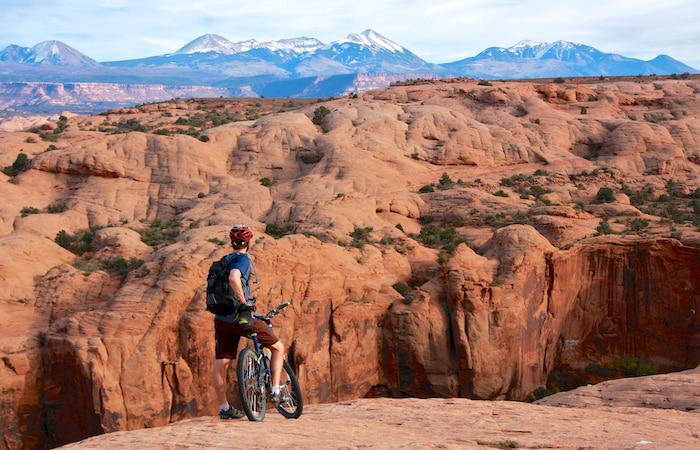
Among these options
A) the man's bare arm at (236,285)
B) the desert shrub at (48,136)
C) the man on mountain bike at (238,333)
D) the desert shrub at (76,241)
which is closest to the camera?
the man's bare arm at (236,285)

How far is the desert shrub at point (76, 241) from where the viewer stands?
3133cm

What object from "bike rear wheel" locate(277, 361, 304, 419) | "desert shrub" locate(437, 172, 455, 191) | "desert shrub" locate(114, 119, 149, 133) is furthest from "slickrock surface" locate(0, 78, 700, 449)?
"bike rear wheel" locate(277, 361, 304, 419)

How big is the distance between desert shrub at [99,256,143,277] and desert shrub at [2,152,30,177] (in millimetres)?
14543

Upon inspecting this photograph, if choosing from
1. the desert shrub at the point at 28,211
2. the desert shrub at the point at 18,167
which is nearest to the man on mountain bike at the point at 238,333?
the desert shrub at the point at 28,211

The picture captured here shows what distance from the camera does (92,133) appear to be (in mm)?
51719

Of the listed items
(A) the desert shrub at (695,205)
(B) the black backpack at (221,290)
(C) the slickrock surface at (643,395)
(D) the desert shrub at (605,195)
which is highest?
(B) the black backpack at (221,290)

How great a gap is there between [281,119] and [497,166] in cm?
1290

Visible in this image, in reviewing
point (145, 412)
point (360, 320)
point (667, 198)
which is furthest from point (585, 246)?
point (145, 412)

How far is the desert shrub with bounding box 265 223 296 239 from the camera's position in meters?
31.0

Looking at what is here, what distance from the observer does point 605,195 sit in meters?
36.5

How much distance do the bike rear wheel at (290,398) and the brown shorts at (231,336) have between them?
1.89 feet

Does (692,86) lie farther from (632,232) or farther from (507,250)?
(507,250)

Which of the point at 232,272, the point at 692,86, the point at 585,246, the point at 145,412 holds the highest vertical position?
the point at 692,86

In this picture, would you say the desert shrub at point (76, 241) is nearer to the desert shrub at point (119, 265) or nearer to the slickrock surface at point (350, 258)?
the slickrock surface at point (350, 258)
